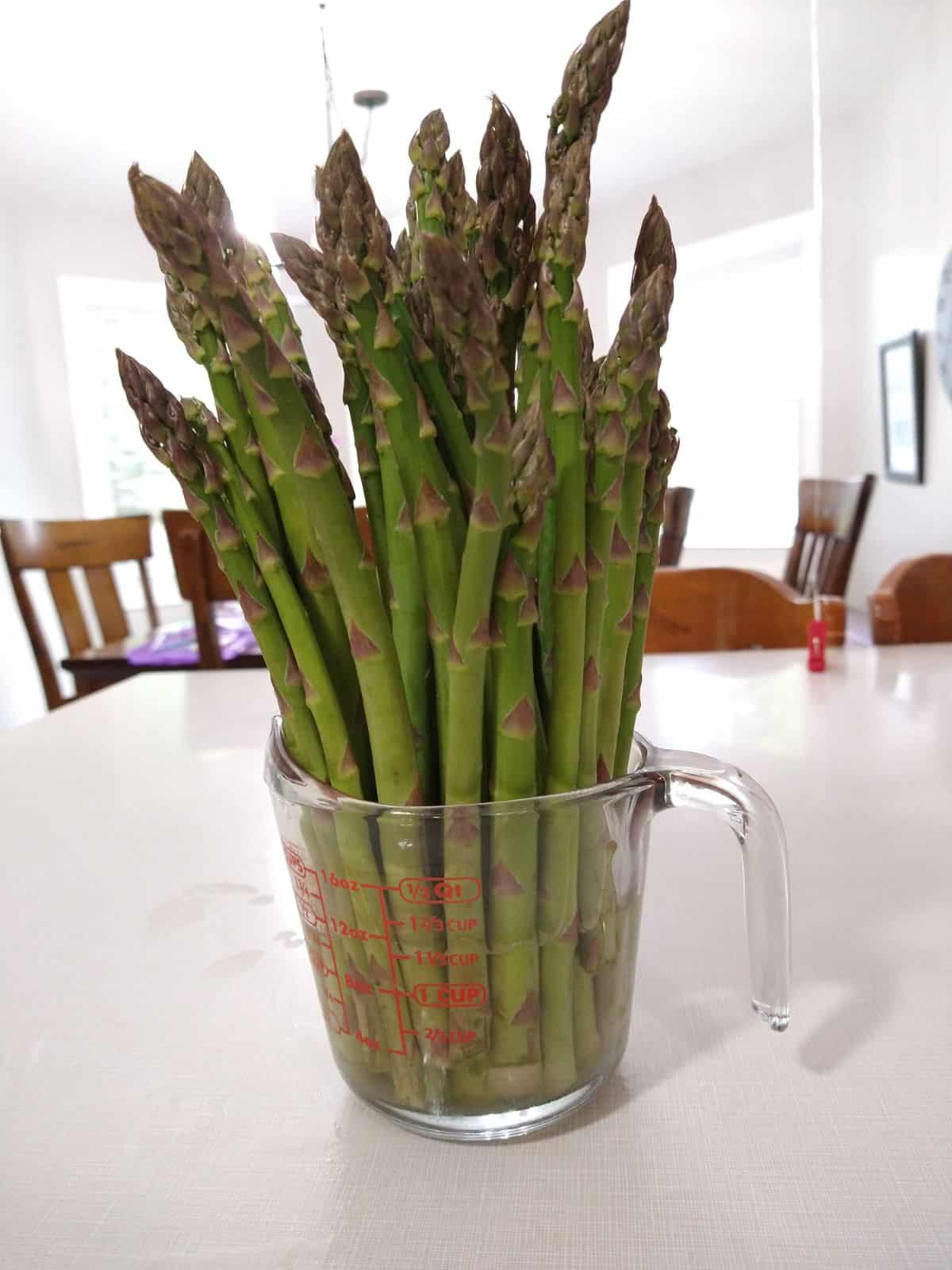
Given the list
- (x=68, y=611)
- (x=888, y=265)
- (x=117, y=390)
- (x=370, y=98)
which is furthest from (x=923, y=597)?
(x=117, y=390)

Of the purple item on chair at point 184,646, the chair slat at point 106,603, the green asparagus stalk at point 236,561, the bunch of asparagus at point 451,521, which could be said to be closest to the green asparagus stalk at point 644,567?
the bunch of asparagus at point 451,521

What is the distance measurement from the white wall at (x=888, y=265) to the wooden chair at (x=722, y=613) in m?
1.64

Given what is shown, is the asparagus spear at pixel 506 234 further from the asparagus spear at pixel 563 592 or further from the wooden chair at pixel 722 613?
the wooden chair at pixel 722 613

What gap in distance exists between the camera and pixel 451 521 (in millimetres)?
276

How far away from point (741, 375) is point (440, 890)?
3743 millimetres

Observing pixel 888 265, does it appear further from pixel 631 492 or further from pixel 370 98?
pixel 631 492

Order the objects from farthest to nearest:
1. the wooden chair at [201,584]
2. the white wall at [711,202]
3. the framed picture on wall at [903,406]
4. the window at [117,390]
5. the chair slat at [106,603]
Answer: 1. the window at [117,390]
2. the white wall at [711,202]
3. the framed picture on wall at [903,406]
4. the chair slat at [106,603]
5. the wooden chair at [201,584]

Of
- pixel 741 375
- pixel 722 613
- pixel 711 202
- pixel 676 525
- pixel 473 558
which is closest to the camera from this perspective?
pixel 473 558

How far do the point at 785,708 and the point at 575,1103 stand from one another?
551mm

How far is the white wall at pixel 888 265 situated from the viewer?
2.40 meters

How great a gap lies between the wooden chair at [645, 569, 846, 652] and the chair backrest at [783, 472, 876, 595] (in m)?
0.80

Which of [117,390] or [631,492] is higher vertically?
[117,390]

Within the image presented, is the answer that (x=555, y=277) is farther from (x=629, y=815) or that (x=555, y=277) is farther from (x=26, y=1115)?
(x=26, y=1115)

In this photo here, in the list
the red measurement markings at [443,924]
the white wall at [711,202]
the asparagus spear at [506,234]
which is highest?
the white wall at [711,202]
